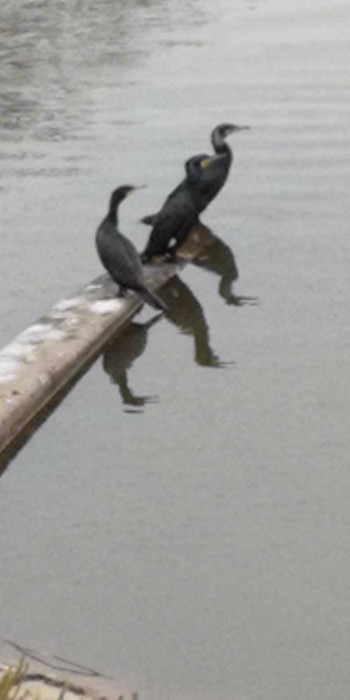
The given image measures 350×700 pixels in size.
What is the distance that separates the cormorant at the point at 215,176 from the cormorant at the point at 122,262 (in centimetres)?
101

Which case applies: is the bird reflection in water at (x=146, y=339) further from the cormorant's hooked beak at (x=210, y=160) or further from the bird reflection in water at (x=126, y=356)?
the cormorant's hooked beak at (x=210, y=160)

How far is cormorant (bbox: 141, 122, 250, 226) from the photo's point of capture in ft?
41.2

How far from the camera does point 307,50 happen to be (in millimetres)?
17844

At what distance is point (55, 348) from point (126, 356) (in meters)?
0.83

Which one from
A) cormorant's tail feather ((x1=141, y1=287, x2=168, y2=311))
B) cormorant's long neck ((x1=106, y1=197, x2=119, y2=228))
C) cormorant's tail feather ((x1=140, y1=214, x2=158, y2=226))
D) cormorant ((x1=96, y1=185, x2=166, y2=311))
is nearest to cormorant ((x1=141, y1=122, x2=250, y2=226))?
cormorant's tail feather ((x1=140, y1=214, x2=158, y2=226))

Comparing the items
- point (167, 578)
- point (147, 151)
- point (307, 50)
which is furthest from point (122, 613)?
point (307, 50)

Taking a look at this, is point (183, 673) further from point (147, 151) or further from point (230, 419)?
point (147, 151)

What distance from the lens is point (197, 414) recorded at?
9.82 metres

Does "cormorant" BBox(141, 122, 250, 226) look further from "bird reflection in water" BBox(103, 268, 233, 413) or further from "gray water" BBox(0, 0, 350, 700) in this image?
"bird reflection in water" BBox(103, 268, 233, 413)

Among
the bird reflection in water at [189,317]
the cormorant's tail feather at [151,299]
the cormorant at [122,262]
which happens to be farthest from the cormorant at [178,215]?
the cormorant's tail feather at [151,299]

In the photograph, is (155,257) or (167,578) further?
(155,257)

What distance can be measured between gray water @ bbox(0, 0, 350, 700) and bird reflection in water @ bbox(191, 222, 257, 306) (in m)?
0.08

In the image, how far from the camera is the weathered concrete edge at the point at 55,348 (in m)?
9.42

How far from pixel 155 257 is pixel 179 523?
12.6 ft
